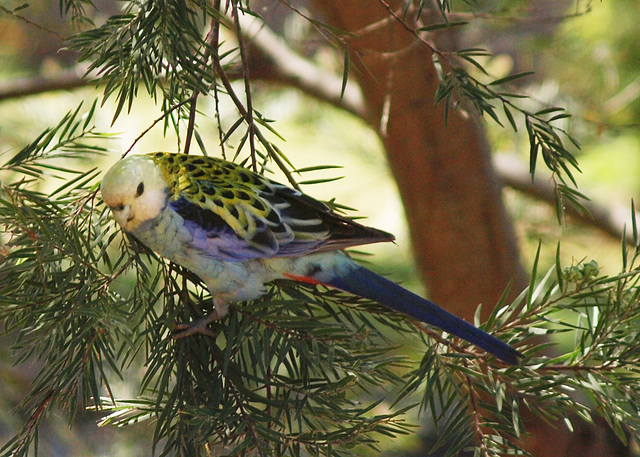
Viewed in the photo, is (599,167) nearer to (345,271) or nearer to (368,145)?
(368,145)

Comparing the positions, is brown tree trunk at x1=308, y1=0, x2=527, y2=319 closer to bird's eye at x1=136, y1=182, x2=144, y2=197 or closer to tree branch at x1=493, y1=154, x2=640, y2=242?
tree branch at x1=493, y1=154, x2=640, y2=242

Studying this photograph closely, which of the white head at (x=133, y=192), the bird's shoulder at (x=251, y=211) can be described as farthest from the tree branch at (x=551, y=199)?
the white head at (x=133, y=192)

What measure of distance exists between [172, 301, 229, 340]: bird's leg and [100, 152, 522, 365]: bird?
32 mm

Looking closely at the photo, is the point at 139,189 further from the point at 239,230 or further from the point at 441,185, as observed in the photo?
the point at 441,185

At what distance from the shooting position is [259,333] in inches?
29.4

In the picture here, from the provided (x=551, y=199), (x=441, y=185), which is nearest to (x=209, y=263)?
(x=441, y=185)

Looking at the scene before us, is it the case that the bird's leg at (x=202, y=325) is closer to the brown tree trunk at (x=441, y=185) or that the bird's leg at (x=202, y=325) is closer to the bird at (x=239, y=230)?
the bird at (x=239, y=230)

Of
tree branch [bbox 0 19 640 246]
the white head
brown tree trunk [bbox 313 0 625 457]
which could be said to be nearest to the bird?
the white head

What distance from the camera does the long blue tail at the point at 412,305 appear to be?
2.52 feet

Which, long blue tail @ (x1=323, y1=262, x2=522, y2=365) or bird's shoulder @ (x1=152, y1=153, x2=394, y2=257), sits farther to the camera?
bird's shoulder @ (x1=152, y1=153, x2=394, y2=257)

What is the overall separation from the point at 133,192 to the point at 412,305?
352 mm

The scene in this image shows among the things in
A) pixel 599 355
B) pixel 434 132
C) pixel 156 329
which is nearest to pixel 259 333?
pixel 156 329

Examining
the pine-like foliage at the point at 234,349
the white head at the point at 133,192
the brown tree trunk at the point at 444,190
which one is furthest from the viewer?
the brown tree trunk at the point at 444,190

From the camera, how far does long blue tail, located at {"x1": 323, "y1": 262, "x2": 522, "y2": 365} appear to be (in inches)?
30.2
